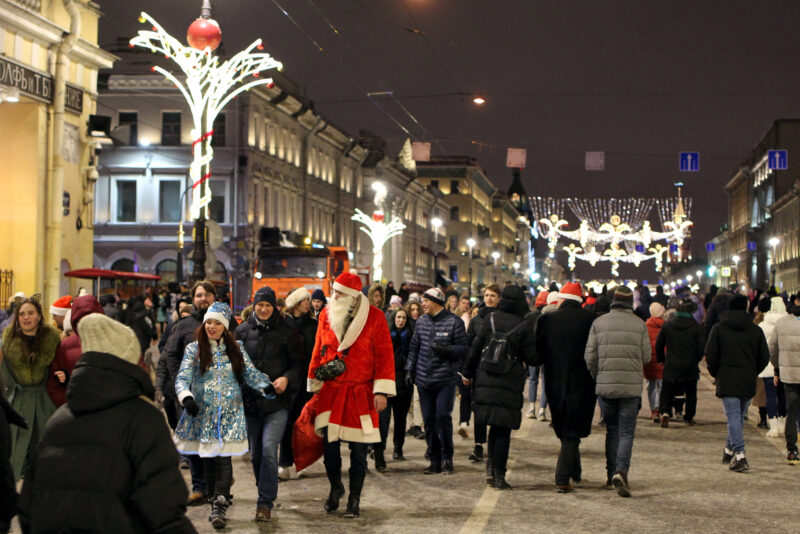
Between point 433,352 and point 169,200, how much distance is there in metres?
41.8

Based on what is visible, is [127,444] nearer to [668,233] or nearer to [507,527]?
[507,527]

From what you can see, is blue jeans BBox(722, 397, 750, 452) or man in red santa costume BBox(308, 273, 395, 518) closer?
man in red santa costume BBox(308, 273, 395, 518)

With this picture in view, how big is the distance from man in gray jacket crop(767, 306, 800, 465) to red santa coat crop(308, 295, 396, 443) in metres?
5.37

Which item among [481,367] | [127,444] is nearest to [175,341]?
[481,367]

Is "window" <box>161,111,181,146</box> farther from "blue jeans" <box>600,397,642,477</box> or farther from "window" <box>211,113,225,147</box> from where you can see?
"blue jeans" <box>600,397,642,477</box>

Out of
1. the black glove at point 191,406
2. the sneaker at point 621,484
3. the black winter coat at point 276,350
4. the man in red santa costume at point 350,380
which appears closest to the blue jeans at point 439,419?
the sneaker at point 621,484

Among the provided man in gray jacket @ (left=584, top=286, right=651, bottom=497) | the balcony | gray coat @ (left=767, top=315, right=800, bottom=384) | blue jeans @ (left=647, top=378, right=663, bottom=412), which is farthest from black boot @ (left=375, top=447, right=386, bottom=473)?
the balcony

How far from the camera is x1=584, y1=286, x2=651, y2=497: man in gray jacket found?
9805 millimetres

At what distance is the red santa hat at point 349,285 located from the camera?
873 centimetres

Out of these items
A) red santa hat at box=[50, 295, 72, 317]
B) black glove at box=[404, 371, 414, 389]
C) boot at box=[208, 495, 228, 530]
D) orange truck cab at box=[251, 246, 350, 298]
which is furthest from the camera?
orange truck cab at box=[251, 246, 350, 298]

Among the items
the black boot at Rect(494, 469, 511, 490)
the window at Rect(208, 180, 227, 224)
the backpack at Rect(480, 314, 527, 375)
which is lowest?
the black boot at Rect(494, 469, 511, 490)

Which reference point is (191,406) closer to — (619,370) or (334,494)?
(334,494)

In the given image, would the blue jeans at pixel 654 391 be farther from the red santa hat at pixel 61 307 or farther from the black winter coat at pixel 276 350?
the red santa hat at pixel 61 307

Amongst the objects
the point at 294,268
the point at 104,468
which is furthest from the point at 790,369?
the point at 294,268
